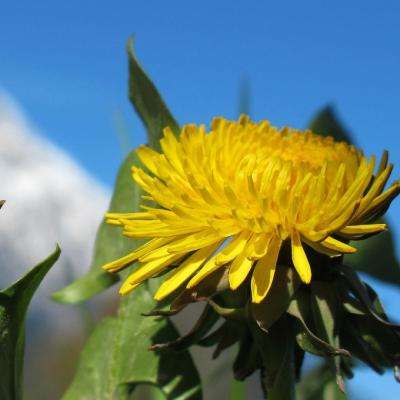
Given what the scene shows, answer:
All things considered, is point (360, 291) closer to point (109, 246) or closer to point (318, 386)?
point (109, 246)

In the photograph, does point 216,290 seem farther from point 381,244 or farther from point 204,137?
point 381,244

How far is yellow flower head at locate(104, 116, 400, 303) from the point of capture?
842 millimetres

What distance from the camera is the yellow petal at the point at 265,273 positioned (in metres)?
0.82

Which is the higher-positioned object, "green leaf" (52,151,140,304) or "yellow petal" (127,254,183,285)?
"green leaf" (52,151,140,304)

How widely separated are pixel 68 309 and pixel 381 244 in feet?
5.94

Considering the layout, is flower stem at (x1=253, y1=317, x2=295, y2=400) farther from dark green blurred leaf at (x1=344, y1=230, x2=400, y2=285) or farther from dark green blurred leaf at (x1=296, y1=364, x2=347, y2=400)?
dark green blurred leaf at (x1=344, y1=230, x2=400, y2=285)

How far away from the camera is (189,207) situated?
0.87 metres

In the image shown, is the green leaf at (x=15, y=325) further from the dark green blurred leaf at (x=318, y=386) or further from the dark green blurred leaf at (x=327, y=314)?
the dark green blurred leaf at (x=318, y=386)

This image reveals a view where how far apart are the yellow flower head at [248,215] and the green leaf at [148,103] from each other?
0.17m

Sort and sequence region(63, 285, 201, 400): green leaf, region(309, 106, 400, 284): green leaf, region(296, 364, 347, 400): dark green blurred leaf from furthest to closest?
region(309, 106, 400, 284): green leaf
region(296, 364, 347, 400): dark green blurred leaf
region(63, 285, 201, 400): green leaf

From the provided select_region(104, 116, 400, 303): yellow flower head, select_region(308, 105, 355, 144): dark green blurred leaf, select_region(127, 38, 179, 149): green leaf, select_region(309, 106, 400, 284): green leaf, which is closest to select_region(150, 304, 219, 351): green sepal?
select_region(104, 116, 400, 303): yellow flower head

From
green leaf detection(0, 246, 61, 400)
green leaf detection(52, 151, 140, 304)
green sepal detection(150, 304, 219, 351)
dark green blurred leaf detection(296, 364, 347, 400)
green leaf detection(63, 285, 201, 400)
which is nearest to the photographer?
green leaf detection(0, 246, 61, 400)

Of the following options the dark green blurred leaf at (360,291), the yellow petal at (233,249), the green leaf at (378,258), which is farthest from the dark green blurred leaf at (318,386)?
the yellow petal at (233,249)

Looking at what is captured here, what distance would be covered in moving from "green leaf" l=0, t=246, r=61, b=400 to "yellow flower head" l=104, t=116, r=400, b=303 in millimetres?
103
